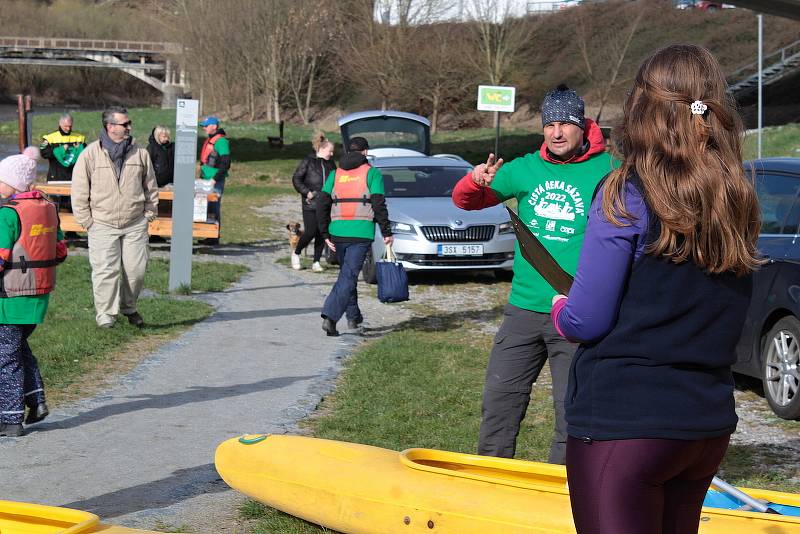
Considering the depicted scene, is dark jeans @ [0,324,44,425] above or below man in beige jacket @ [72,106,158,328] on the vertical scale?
below

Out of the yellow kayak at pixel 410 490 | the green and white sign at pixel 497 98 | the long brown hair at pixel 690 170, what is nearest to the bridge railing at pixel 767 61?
the green and white sign at pixel 497 98

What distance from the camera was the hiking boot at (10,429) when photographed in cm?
688

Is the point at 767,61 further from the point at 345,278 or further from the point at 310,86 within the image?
the point at 345,278

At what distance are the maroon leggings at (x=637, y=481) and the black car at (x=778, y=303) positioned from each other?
17.5ft

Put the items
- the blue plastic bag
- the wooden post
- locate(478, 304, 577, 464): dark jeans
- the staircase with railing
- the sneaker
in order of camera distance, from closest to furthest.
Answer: locate(478, 304, 577, 464): dark jeans < the blue plastic bag < the sneaker < the wooden post < the staircase with railing

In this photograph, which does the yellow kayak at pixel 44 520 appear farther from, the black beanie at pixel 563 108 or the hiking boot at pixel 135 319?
the hiking boot at pixel 135 319

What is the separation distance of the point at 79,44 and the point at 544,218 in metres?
93.6

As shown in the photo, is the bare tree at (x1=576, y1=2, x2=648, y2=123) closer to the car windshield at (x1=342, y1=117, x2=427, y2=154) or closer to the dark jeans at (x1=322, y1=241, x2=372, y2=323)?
the car windshield at (x1=342, y1=117, x2=427, y2=154)

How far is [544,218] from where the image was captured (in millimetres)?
5191

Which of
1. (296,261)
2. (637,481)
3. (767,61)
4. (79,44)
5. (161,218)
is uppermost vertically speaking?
(79,44)

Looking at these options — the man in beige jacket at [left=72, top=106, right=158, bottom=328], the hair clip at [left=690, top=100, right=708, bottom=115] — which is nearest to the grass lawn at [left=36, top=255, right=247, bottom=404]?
the man in beige jacket at [left=72, top=106, right=158, bottom=328]

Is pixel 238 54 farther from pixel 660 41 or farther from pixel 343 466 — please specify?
pixel 343 466

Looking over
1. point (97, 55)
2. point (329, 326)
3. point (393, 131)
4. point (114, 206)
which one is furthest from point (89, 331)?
point (97, 55)

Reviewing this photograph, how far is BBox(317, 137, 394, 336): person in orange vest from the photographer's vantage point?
1069 cm
